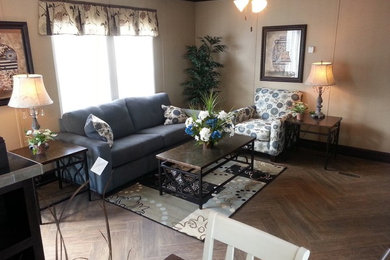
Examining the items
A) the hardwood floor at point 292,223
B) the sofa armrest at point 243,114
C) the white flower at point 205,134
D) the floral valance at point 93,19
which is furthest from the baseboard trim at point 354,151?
the floral valance at point 93,19

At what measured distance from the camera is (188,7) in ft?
18.9

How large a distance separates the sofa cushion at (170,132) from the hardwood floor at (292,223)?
124cm

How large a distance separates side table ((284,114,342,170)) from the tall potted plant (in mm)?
1694

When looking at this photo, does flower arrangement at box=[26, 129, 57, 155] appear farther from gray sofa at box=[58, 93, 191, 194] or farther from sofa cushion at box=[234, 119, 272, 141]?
sofa cushion at box=[234, 119, 272, 141]

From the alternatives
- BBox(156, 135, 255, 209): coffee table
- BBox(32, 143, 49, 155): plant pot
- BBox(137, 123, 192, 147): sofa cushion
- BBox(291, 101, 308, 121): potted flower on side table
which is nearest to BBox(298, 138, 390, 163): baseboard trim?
BBox(291, 101, 308, 121): potted flower on side table

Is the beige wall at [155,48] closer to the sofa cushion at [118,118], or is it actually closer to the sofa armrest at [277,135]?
the sofa cushion at [118,118]

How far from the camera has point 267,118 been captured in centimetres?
503

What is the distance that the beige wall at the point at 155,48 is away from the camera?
3.44m

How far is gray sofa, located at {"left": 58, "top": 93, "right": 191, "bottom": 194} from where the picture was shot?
3.45 metres

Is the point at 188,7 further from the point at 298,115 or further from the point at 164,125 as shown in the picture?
the point at 298,115

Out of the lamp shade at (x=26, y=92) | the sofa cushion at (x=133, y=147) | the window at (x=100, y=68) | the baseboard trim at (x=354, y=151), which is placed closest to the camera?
the lamp shade at (x=26, y=92)

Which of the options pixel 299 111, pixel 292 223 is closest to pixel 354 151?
pixel 299 111

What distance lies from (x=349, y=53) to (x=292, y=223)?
279 centimetres

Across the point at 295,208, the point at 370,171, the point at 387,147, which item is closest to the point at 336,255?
the point at 295,208
